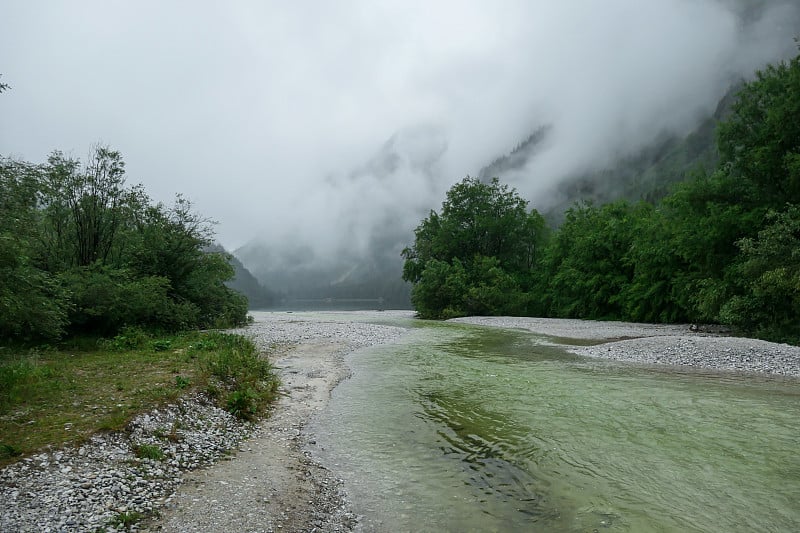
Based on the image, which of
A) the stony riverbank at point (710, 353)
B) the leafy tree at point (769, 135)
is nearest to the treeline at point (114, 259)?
the stony riverbank at point (710, 353)

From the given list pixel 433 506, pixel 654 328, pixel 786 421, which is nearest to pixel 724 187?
pixel 654 328

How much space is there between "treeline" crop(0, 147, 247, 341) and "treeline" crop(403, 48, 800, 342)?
35306 mm

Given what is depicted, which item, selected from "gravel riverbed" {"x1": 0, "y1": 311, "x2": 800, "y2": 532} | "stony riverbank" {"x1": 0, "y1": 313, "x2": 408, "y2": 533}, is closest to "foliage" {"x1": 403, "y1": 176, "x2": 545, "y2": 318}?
"gravel riverbed" {"x1": 0, "y1": 311, "x2": 800, "y2": 532}

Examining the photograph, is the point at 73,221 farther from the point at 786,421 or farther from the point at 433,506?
the point at 786,421

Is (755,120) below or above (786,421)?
above

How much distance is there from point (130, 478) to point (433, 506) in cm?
525

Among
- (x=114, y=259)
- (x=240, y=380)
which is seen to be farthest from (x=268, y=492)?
(x=114, y=259)

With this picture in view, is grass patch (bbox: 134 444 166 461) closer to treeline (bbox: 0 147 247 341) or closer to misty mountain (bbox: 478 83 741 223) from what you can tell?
treeline (bbox: 0 147 247 341)

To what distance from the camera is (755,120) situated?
32750 millimetres

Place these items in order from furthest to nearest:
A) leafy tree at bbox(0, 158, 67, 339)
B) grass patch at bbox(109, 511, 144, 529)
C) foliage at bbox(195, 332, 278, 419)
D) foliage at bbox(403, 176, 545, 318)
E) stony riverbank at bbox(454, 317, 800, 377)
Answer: foliage at bbox(403, 176, 545, 318)
stony riverbank at bbox(454, 317, 800, 377)
foliage at bbox(195, 332, 278, 419)
leafy tree at bbox(0, 158, 67, 339)
grass patch at bbox(109, 511, 144, 529)

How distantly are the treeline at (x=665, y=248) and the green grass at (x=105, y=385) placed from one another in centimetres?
2792

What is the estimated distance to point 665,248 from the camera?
41062mm

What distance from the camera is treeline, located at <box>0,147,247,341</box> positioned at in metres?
21.9

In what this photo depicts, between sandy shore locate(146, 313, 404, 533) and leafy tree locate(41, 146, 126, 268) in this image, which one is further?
leafy tree locate(41, 146, 126, 268)
